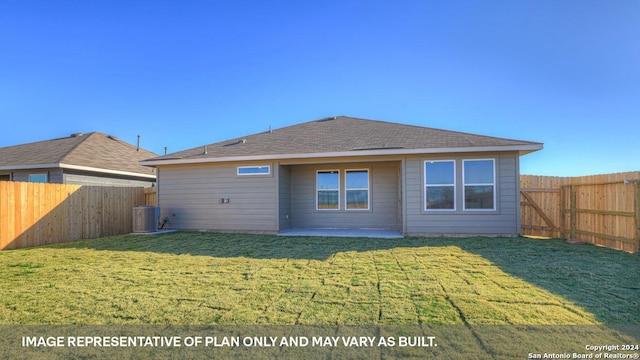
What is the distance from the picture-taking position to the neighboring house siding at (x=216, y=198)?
975 centimetres

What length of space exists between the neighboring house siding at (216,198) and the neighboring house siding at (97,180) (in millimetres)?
4085

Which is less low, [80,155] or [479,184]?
[80,155]

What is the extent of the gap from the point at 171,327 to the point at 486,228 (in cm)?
840

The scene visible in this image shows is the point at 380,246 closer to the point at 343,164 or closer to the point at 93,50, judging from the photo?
the point at 343,164

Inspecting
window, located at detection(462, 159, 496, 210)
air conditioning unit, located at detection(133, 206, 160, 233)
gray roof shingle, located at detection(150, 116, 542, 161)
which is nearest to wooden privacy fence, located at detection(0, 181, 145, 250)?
air conditioning unit, located at detection(133, 206, 160, 233)

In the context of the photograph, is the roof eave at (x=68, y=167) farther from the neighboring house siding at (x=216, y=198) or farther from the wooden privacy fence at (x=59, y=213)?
the neighboring house siding at (x=216, y=198)

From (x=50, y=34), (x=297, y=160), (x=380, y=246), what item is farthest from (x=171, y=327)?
(x=50, y=34)

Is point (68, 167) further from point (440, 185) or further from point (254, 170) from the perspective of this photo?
point (440, 185)

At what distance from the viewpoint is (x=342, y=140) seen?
33.2ft

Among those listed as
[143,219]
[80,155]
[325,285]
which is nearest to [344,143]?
[325,285]

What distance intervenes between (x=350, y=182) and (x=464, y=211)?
3789 millimetres

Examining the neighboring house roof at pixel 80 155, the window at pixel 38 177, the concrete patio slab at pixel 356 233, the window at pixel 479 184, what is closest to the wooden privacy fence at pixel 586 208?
the window at pixel 479 184

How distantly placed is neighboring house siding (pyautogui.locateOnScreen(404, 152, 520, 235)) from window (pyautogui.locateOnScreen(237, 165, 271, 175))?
14.9 ft

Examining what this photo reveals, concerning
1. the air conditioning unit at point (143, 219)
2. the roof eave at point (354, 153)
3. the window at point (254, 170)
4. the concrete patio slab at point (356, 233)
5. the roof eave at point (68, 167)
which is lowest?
the concrete patio slab at point (356, 233)
